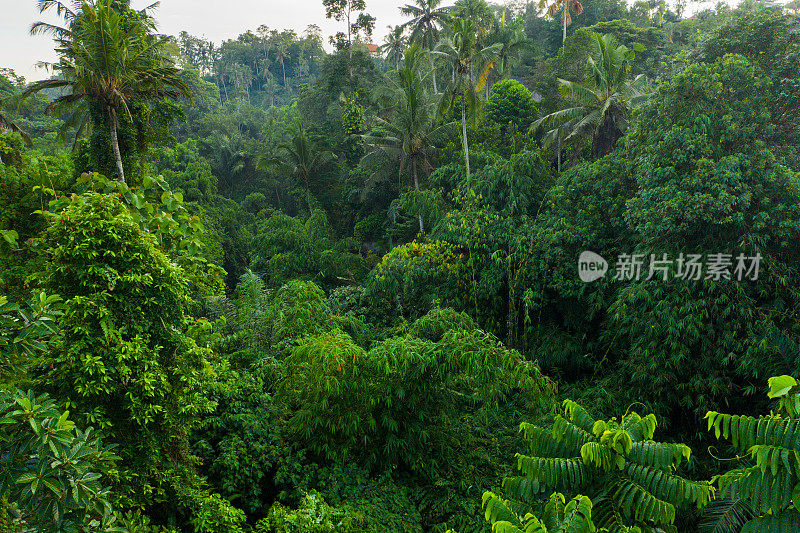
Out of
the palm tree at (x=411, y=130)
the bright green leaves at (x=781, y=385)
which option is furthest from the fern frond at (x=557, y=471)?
the palm tree at (x=411, y=130)

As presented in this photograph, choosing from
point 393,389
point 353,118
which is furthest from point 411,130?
point 393,389

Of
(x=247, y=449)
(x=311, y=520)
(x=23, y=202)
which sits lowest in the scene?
(x=247, y=449)

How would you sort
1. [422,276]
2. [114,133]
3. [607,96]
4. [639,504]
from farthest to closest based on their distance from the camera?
[607,96] < [422,276] < [114,133] < [639,504]

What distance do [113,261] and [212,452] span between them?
2.79 metres

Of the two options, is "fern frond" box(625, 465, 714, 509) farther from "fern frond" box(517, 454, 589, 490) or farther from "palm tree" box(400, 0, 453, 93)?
"palm tree" box(400, 0, 453, 93)

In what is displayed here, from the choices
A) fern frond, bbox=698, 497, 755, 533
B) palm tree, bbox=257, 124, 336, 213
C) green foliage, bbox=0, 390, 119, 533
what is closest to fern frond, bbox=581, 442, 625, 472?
fern frond, bbox=698, 497, 755, 533

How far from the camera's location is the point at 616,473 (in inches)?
116

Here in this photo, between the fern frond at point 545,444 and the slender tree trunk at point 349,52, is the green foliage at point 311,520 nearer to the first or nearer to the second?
the fern frond at point 545,444

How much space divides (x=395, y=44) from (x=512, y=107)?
462 inches

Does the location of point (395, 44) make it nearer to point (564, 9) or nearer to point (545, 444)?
point (564, 9)

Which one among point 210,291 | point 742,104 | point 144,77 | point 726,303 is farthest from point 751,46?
point 144,77

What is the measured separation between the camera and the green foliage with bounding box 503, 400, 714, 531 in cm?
271

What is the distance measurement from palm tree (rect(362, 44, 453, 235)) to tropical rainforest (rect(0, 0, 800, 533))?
67 cm

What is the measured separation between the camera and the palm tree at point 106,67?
26.5 ft
